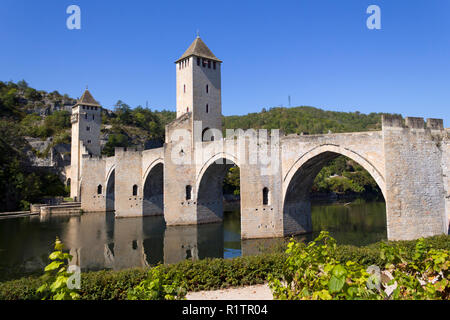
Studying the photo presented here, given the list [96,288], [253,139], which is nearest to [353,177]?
[253,139]

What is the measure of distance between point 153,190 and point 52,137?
33059 millimetres

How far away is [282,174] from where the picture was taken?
19359 mm

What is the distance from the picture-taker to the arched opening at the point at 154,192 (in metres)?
32.2

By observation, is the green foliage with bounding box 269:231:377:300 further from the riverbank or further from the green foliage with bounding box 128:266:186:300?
the riverbank

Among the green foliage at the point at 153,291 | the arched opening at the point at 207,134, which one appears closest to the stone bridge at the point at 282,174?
the arched opening at the point at 207,134

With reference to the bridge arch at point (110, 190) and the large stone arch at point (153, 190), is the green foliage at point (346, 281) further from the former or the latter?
the bridge arch at point (110, 190)

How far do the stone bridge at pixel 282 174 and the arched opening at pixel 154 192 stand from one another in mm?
102

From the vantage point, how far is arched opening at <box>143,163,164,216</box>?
32153 millimetres

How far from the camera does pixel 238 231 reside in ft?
77.1

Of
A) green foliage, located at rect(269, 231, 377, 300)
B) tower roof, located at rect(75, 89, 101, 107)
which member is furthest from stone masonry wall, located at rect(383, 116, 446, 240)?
tower roof, located at rect(75, 89, 101, 107)

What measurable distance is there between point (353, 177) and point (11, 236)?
4782cm

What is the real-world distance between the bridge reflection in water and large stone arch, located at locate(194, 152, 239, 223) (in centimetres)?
106

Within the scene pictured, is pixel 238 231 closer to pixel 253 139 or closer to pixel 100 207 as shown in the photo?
pixel 253 139
